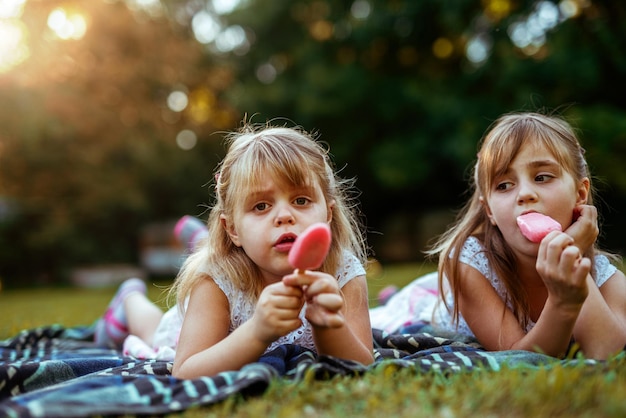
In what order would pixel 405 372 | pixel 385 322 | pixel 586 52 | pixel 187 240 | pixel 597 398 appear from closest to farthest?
pixel 597 398 → pixel 405 372 → pixel 385 322 → pixel 187 240 → pixel 586 52

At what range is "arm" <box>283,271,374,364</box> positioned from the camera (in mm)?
2006

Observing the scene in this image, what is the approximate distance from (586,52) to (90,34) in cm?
1242

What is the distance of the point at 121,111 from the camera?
17.7 m

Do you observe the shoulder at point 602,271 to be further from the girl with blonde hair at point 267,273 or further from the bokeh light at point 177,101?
the bokeh light at point 177,101

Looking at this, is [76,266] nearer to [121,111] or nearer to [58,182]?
[58,182]

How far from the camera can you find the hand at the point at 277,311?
6.56ft

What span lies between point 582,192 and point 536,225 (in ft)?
1.40

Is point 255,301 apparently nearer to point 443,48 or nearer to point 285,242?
point 285,242

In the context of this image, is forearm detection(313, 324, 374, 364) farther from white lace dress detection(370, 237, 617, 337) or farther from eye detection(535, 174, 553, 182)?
eye detection(535, 174, 553, 182)

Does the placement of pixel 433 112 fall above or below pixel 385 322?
above

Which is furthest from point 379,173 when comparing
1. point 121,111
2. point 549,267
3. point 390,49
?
point 549,267

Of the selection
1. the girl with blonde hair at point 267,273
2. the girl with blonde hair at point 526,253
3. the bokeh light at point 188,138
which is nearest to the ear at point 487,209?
the girl with blonde hair at point 526,253

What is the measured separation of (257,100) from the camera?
18594 millimetres

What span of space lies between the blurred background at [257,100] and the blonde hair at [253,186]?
37.1 feet
